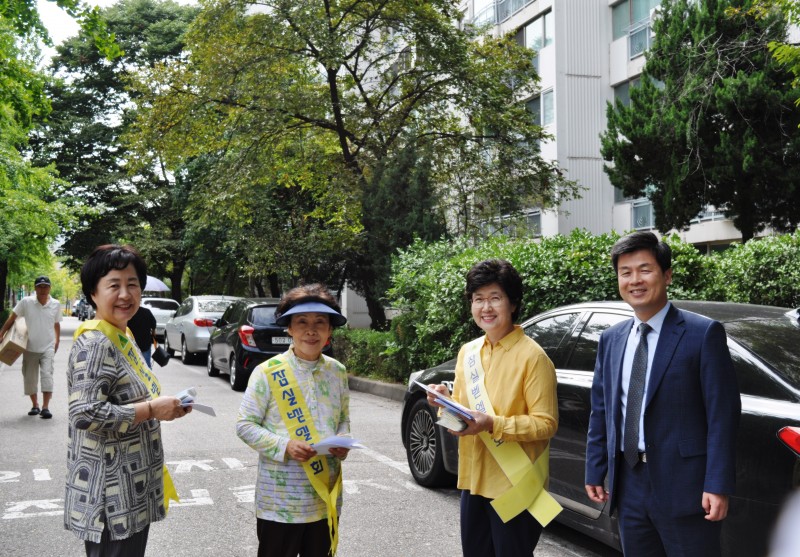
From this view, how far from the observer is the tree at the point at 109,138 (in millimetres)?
34844

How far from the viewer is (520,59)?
62.8ft

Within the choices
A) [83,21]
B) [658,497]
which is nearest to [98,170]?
[83,21]

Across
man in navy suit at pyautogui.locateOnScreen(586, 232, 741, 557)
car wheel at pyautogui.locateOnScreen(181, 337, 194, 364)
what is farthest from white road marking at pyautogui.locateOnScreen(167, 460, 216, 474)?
car wheel at pyautogui.locateOnScreen(181, 337, 194, 364)

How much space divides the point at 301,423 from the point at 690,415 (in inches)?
55.7

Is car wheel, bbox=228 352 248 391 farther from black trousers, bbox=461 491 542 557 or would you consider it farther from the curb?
black trousers, bbox=461 491 542 557

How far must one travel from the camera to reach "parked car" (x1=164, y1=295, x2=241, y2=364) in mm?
18250

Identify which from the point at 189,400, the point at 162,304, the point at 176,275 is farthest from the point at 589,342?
the point at 176,275

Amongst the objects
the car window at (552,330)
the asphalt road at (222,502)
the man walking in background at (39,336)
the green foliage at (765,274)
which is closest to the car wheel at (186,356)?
the man walking in background at (39,336)

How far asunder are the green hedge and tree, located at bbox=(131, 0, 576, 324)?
5148 millimetres

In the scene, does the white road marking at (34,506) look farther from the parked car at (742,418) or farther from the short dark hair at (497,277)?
the short dark hair at (497,277)

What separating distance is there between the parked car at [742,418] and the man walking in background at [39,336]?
6007 millimetres

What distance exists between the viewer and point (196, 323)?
720 inches

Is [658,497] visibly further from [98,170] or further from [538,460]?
[98,170]

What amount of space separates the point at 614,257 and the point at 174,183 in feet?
115
